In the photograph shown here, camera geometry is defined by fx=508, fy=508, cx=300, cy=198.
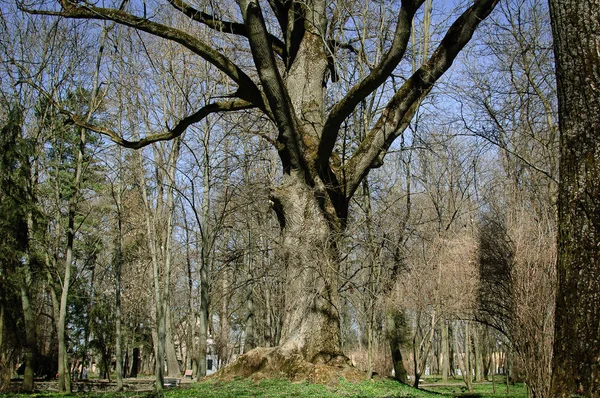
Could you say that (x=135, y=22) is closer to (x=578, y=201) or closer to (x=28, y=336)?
(x=578, y=201)

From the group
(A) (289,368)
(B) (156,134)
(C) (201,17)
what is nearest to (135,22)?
(C) (201,17)

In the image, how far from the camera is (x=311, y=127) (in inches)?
325

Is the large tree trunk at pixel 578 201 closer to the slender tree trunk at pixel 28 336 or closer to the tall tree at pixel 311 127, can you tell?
the tall tree at pixel 311 127

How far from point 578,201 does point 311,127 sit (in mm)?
5537

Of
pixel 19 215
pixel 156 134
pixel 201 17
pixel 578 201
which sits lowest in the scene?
pixel 578 201

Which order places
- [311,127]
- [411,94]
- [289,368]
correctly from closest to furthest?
1. [289,368]
2. [411,94]
3. [311,127]

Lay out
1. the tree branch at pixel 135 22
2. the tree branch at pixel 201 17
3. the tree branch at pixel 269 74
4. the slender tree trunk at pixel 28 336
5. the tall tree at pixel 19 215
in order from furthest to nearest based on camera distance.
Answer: the tall tree at pixel 19 215 < the slender tree trunk at pixel 28 336 < the tree branch at pixel 201 17 < the tree branch at pixel 135 22 < the tree branch at pixel 269 74

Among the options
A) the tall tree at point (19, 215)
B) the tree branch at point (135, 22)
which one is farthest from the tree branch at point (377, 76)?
the tall tree at point (19, 215)

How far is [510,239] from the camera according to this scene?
35.2 ft

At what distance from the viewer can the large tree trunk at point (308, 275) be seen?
7.22 metres

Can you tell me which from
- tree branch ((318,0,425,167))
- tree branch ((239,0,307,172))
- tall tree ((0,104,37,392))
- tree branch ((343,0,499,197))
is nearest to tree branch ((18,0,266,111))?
tree branch ((239,0,307,172))

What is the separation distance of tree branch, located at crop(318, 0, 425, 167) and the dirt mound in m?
2.93

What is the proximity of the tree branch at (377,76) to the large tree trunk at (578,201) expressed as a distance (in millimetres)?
3440

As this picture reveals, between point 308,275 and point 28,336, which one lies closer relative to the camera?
point 308,275
